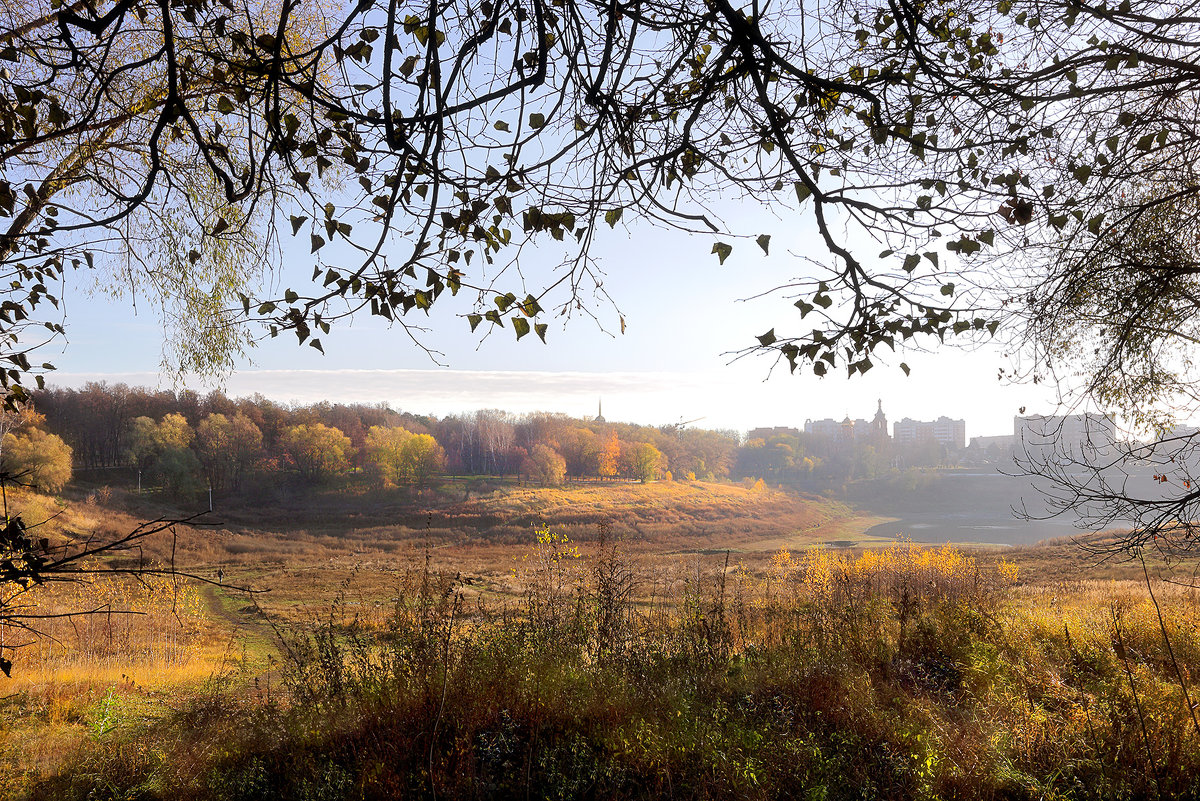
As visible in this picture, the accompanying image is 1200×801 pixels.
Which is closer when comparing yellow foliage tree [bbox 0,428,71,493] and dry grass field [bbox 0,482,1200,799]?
dry grass field [bbox 0,482,1200,799]

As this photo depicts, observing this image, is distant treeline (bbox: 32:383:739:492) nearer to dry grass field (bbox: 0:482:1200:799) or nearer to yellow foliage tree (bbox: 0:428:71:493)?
yellow foliage tree (bbox: 0:428:71:493)

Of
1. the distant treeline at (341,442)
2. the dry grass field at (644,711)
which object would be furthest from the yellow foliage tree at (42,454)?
the dry grass field at (644,711)

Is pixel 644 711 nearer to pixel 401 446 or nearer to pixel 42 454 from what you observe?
pixel 42 454

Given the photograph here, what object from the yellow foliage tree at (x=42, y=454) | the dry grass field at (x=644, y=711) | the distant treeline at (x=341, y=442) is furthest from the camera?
the distant treeline at (x=341, y=442)

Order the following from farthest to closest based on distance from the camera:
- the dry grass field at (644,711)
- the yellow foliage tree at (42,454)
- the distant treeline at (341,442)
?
the distant treeline at (341,442) → the yellow foliage tree at (42,454) → the dry grass field at (644,711)

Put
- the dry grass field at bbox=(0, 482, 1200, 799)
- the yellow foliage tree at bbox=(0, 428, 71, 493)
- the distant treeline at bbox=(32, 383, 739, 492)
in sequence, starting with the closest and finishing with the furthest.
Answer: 1. the dry grass field at bbox=(0, 482, 1200, 799)
2. the yellow foliage tree at bbox=(0, 428, 71, 493)
3. the distant treeline at bbox=(32, 383, 739, 492)

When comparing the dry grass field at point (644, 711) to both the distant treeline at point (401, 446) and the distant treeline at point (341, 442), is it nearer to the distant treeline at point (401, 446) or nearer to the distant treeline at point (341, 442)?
the distant treeline at point (401, 446)

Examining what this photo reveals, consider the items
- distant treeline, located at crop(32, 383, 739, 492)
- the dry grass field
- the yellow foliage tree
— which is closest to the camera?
the dry grass field

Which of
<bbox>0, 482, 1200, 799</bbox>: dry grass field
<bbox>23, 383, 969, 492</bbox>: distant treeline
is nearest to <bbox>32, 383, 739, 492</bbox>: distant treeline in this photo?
<bbox>23, 383, 969, 492</bbox>: distant treeline

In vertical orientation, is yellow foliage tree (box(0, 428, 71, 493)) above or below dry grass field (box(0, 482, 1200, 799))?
above

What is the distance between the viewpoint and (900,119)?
3.53 meters

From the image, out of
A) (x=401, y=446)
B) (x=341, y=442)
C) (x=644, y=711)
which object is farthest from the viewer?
(x=401, y=446)

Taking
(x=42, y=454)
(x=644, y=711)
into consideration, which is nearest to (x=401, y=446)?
(x=42, y=454)

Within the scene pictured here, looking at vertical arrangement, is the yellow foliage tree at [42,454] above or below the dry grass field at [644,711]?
above
